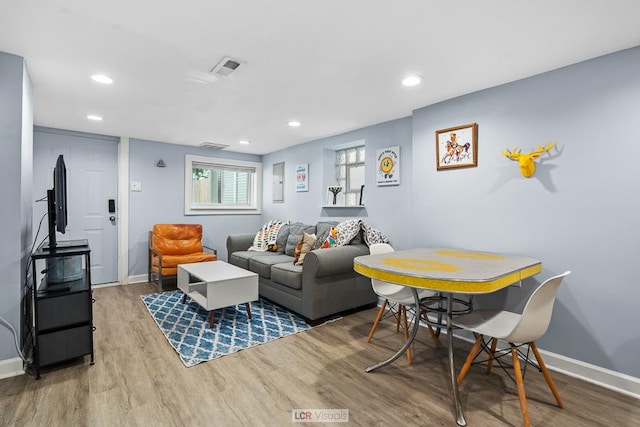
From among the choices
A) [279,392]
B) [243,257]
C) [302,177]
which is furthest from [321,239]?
[279,392]

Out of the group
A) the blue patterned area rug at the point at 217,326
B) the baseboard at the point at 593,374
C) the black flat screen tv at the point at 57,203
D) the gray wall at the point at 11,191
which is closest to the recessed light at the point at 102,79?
the gray wall at the point at 11,191

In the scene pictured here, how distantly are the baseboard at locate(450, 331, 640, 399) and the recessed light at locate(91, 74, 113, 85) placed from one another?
4059mm

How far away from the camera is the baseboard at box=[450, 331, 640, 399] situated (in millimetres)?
1998

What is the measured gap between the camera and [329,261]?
3111mm

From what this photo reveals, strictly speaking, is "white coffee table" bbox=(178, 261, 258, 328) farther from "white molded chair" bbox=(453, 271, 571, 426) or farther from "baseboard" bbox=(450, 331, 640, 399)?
"baseboard" bbox=(450, 331, 640, 399)

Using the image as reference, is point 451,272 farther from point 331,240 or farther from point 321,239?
point 321,239

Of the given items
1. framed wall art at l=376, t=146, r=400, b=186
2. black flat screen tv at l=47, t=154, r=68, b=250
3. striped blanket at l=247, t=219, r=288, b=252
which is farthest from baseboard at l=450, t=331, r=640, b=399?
black flat screen tv at l=47, t=154, r=68, b=250

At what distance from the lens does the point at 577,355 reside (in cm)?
221

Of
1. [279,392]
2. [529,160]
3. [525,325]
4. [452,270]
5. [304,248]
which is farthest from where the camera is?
[304,248]

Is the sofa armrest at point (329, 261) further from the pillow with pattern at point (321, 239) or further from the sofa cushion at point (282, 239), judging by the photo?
the sofa cushion at point (282, 239)

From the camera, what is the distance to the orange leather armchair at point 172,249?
4.20 m

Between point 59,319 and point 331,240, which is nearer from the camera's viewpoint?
point 59,319

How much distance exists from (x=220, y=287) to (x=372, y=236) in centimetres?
178

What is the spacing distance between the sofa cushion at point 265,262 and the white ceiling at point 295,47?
1.79 m
